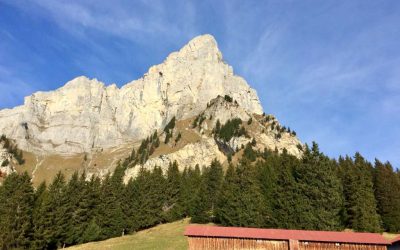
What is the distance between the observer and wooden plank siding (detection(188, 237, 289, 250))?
32812mm

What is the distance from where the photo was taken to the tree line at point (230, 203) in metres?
54.8

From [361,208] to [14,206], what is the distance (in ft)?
198

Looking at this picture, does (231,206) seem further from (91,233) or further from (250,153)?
(250,153)

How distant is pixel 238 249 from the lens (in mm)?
33344

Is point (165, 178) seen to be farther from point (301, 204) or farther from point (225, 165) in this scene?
point (225, 165)

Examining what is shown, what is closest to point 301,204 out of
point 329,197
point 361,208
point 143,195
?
point 329,197

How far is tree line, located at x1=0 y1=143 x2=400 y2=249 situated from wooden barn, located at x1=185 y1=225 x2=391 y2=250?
1898 cm

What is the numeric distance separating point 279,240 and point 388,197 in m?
42.1

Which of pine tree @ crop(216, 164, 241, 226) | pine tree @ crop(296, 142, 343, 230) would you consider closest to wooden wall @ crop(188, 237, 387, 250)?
pine tree @ crop(296, 142, 343, 230)

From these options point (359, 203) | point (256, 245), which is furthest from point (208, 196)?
point (256, 245)

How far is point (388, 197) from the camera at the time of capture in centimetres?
6362

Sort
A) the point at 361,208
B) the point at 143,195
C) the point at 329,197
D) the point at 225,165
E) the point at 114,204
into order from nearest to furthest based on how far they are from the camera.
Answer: the point at 329,197, the point at 361,208, the point at 114,204, the point at 143,195, the point at 225,165

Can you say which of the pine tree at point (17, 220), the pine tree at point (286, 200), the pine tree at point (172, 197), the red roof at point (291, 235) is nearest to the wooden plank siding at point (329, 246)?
the red roof at point (291, 235)

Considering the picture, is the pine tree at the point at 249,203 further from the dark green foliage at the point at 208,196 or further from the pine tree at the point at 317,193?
the dark green foliage at the point at 208,196
